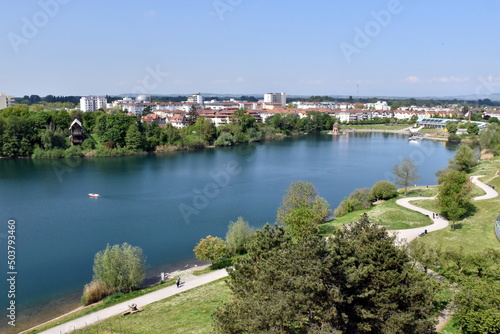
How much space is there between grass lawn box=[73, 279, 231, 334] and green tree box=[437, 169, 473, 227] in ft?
29.9

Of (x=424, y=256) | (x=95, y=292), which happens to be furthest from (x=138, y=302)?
(x=424, y=256)

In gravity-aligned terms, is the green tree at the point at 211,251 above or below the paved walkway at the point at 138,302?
above

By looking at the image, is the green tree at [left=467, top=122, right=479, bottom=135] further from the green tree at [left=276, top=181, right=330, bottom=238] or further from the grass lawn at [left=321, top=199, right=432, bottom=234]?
the green tree at [left=276, top=181, right=330, bottom=238]

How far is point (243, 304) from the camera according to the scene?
6.32m

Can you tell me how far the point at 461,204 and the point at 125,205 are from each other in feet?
51.7

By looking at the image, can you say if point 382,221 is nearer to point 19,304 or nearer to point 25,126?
point 19,304

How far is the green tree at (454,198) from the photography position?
47.6 ft

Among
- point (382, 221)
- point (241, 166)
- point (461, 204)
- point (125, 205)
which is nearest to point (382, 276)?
point (382, 221)

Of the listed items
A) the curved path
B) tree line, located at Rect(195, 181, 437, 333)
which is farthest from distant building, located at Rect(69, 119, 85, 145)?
tree line, located at Rect(195, 181, 437, 333)

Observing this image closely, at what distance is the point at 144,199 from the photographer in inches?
880

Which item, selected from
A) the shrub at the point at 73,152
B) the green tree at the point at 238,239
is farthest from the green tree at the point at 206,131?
the green tree at the point at 238,239

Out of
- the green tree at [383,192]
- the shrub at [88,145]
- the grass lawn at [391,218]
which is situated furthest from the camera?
the shrub at [88,145]

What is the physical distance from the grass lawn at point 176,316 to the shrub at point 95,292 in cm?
211

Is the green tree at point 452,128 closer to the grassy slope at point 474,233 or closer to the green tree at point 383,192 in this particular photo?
the green tree at point 383,192
